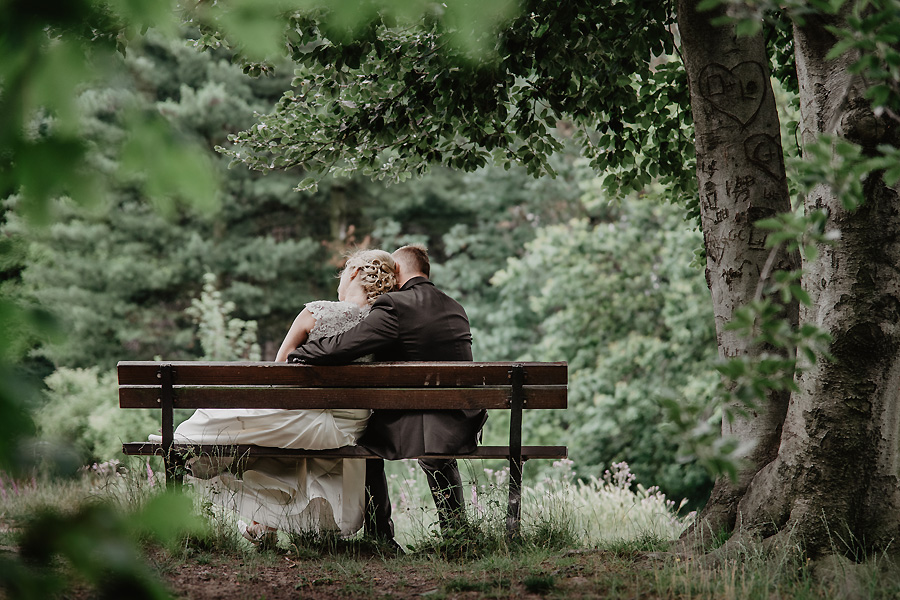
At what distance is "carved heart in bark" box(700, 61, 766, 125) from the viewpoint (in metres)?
4.10

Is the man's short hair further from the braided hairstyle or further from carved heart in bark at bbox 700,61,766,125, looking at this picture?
carved heart in bark at bbox 700,61,766,125

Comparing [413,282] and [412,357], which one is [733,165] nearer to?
[413,282]

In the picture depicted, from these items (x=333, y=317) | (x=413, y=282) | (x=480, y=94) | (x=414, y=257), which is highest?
(x=480, y=94)

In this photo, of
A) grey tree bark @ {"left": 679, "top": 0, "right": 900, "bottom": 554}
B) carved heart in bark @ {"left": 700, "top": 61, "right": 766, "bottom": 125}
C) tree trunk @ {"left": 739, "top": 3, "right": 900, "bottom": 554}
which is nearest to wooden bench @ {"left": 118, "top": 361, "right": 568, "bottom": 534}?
grey tree bark @ {"left": 679, "top": 0, "right": 900, "bottom": 554}

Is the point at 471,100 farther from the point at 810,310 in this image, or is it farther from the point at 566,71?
the point at 810,310

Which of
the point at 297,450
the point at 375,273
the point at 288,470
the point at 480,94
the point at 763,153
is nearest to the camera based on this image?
the point at 763,153

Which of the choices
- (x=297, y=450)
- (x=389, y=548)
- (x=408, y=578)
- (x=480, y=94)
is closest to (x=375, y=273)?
(x=297, y=450)

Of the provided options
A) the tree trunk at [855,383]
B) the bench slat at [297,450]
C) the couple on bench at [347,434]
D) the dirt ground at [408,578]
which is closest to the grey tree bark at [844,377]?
the tree trunk at [855,383]

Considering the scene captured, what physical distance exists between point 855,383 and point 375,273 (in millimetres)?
2753

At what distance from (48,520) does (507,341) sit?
47.5 feet

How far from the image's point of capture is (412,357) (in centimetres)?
472

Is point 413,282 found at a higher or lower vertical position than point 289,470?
higher

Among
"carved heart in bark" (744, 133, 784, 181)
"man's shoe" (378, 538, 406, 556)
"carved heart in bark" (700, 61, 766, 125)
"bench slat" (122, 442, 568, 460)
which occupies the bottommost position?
"man's shoe" (378, 538, 406, 556)

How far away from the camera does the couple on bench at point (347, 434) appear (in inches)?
173
